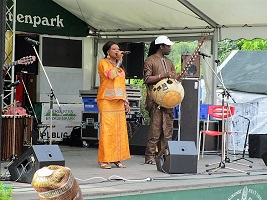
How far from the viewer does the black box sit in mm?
10992

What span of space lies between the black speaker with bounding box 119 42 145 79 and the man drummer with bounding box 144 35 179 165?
347cm

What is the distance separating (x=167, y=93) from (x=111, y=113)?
29.2 inches

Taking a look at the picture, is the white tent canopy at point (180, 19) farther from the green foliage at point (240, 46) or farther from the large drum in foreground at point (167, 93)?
the green foliage at point (240, 46)

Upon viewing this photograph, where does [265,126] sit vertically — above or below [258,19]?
below

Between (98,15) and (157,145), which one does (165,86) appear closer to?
(157,145)

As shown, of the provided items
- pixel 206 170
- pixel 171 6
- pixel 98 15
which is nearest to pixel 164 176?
pixel 206 170

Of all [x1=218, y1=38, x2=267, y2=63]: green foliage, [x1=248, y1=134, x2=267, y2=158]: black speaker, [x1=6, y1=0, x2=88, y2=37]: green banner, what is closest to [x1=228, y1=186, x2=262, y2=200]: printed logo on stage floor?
[x1=248, y1=134, x2=267, y2=158]: black speaker

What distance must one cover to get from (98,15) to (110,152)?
13.9ft

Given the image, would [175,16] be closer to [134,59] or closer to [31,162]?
[134,59]

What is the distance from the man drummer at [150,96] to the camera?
7.79 m

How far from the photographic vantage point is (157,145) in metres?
8.12

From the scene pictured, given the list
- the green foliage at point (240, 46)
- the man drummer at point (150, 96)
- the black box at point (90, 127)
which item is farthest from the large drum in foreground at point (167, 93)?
the green foliage at point (240, 46)

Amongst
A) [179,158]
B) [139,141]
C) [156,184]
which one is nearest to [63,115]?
[139,141]

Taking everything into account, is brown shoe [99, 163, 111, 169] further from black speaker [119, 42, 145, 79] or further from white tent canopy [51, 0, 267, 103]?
black speaker [119, 42, 145, 79]
